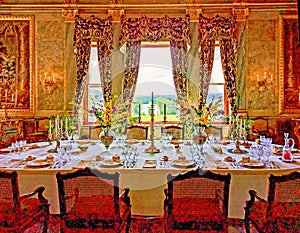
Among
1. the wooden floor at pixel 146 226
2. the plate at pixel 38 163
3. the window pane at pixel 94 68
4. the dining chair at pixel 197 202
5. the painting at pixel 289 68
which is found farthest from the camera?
the window pane at pixel 94 68

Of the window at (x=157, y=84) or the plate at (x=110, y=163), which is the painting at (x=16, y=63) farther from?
the plate at (x=110, y=163)

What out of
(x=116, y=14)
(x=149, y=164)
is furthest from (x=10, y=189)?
(x=116, y=14)

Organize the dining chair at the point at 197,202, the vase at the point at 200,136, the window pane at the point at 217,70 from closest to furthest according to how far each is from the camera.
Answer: the dining chair at the point at 197,202 < the vase at the point at 200,136 < the window pane at the point at 217,70

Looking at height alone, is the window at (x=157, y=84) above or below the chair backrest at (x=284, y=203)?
above

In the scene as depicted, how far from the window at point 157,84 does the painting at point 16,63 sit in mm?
2682

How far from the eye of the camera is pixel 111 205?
2324mm

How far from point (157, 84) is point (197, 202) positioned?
569cm

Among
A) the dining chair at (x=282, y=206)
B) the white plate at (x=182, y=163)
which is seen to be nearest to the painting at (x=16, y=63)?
the white plate at (x=182, y=163)

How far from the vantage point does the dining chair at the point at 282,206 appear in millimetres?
2221

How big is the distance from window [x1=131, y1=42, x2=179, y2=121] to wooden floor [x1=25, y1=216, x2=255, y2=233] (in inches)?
170

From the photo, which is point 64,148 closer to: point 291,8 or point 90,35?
point 90,35

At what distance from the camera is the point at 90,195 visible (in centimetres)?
230

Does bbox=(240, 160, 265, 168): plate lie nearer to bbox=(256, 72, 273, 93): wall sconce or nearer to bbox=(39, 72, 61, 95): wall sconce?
bbox=(256, 72, 273, 93): wall sconce

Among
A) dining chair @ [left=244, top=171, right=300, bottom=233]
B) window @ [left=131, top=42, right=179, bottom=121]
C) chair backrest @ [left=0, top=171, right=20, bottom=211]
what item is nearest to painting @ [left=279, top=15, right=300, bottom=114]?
window @ [left=131, top=42, right=179, bottom=121]
